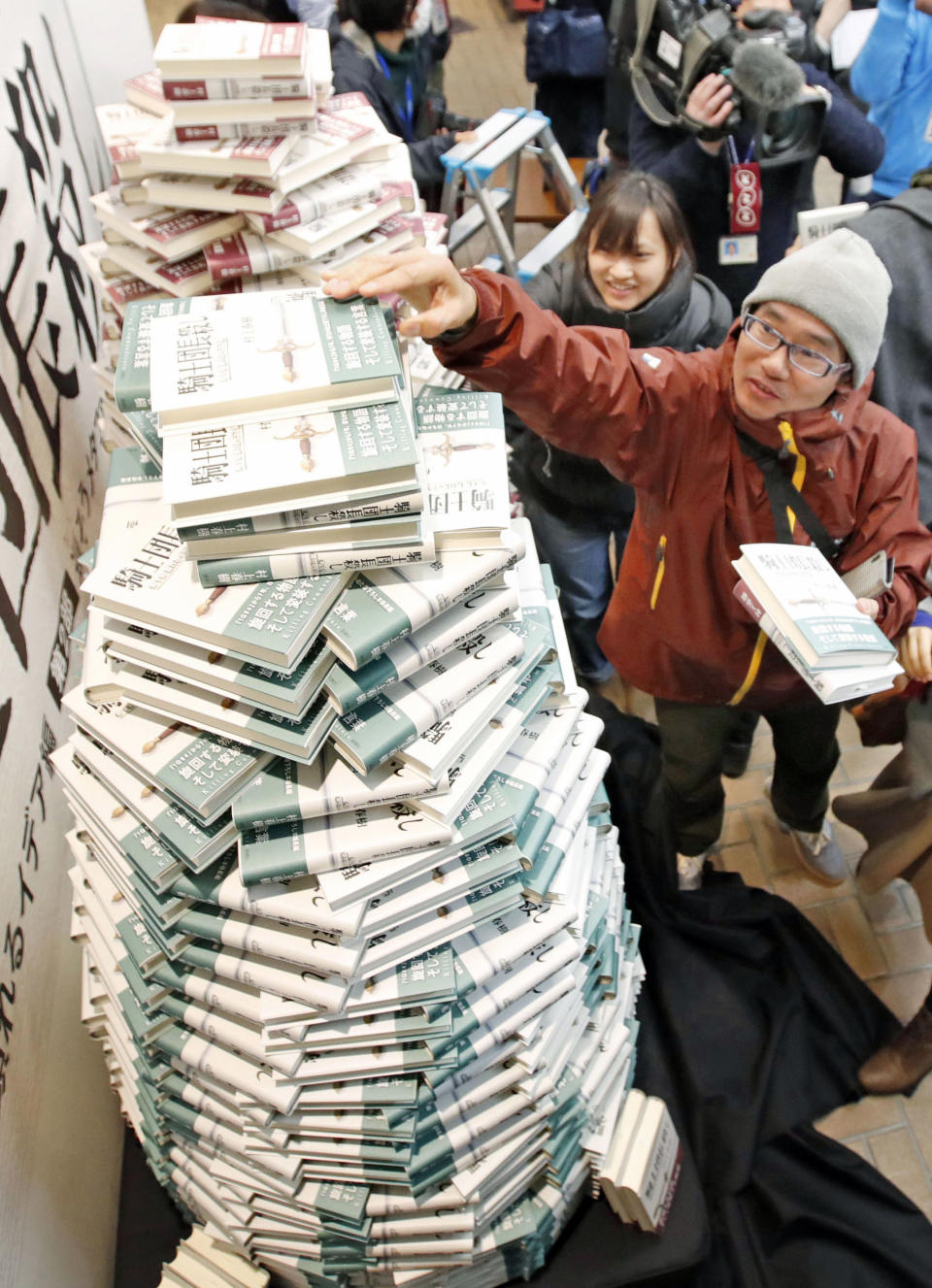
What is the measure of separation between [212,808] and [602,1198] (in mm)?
1616

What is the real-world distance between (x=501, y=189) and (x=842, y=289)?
9.19 ft

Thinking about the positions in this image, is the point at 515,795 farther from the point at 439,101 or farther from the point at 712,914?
the point at 439,101

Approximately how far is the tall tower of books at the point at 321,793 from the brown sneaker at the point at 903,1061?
3.53 feet

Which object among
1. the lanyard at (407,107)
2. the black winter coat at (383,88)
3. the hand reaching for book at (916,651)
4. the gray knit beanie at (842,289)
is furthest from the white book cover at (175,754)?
the lanyard at (407,107)

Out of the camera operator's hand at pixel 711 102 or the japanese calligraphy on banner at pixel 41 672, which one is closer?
the japanese calligraphy on banner at pixel 41 672

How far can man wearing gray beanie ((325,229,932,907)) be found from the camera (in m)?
1.87

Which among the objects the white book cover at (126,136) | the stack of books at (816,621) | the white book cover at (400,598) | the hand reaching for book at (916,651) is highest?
the white book cover at (126,136)

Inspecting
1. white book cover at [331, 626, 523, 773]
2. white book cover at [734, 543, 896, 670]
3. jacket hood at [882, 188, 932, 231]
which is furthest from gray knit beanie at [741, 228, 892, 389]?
jacket hood at [882, 188, 932, 231]

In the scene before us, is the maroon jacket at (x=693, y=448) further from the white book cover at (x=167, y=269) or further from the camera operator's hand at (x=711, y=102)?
the camera operator's hand at (x=711, y=102)

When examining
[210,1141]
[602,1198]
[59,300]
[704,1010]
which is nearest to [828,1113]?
[704,1010]

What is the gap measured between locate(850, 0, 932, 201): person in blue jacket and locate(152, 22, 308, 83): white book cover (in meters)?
2.39

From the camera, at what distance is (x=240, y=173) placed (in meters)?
2.21

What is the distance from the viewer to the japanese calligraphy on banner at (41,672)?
1.99m

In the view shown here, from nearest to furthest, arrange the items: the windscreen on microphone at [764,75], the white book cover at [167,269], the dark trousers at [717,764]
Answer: the white book cover at [167,269], the dark trousers at [717,764], the windscreen on microphone at [764,75]
